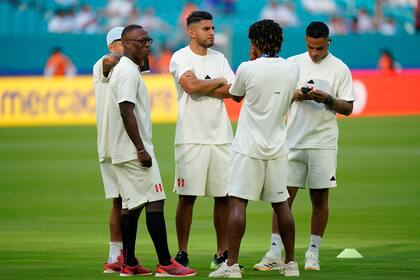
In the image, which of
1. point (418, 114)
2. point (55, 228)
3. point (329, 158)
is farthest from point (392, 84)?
point (329, 158)

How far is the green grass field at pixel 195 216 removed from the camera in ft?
33.7

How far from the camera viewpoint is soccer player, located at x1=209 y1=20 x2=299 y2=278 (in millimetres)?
9320

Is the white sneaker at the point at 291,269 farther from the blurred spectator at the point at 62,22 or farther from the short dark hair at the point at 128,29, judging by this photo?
the blurred spectator at the point at 62,22

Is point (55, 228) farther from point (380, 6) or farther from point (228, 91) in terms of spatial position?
point (380, 6)

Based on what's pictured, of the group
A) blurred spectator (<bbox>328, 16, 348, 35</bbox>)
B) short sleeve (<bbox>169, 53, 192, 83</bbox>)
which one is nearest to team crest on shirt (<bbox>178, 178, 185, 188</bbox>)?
short sleeve (<bbox>169, 53, 192, 83</bbox>)

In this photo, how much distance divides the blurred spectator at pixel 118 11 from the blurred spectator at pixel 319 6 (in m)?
6.41

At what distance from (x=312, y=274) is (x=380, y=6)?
32.9 m

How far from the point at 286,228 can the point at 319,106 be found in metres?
1.45

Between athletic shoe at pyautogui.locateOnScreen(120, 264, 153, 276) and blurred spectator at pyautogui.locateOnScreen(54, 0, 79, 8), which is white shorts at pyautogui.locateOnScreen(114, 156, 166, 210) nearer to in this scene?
athletic shoe at pyautogui.locateOnScreen(120, 264, 153, 276)

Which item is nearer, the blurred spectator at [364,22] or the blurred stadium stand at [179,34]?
the blurred stadium stand at [179,34]

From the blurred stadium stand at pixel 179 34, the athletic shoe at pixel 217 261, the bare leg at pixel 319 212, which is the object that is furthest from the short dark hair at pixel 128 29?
the blurred stadium stand at pixel 179 34

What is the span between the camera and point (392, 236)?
12.5 m

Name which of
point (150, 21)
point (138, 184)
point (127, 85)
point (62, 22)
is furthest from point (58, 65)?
point (127, 85)

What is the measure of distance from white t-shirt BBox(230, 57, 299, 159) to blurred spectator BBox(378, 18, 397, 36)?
105ft
